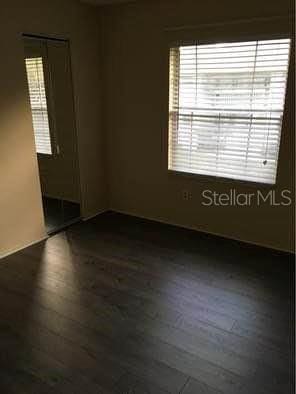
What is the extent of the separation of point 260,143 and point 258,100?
1.33ft

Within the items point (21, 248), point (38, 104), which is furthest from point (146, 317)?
point (38, 104)

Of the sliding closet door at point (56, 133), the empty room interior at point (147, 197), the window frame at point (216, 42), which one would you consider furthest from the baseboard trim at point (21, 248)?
the window frame at point (216, 42)

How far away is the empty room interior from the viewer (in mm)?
2094

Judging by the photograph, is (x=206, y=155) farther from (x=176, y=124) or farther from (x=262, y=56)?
(x=262, y=56)

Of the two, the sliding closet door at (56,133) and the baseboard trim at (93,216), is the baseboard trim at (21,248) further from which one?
the baseboard trim at (93,216)

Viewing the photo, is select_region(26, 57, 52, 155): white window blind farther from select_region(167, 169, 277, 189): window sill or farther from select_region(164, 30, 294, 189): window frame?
select_region(167, 169, 277, 189): window sill

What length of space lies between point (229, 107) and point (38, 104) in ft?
6.38

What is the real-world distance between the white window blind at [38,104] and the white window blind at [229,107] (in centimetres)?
135

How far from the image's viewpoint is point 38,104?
3436 mm

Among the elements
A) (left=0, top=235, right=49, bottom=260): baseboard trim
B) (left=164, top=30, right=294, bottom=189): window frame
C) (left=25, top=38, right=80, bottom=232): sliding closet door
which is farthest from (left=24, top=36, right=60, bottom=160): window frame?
(left=164, top=30, right=294, bottom=189): window frame

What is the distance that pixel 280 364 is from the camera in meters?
2.01

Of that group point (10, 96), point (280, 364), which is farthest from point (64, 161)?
point (280, 364)

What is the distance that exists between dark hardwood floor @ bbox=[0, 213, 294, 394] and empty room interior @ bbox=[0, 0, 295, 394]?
0.01m

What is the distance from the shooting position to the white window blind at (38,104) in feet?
10.8
